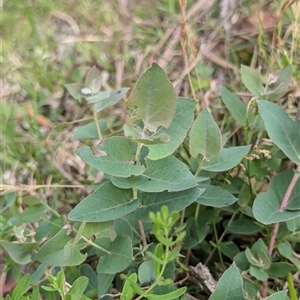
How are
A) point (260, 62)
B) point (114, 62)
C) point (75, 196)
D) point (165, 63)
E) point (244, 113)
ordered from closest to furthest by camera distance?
point (244, 113), point (75, 196), point (260, 62), point (165, 63), point (114, 62)

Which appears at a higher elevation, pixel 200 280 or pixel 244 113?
pixel 244 113

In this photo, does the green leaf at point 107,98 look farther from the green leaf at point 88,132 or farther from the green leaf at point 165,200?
the green leaf at point 165,200

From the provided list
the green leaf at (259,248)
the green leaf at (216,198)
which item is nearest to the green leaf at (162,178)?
the green leaf at (216,198)

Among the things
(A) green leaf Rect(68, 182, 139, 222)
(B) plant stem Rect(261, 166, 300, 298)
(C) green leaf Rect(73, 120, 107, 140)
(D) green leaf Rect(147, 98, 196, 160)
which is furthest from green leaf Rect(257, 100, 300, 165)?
(C) green leaf Rect(73, 120, 107, 140)

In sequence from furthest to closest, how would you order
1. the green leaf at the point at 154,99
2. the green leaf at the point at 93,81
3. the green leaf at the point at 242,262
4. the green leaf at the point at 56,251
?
the green leaf at the point at 93,81 < the green leaf at the point at 242,262 < the green leaf at the point at 56,251 < the green leaf at the point at 154,99

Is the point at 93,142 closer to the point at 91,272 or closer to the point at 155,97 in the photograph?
the point at 91,272

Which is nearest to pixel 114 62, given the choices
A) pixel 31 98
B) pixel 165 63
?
pixel 165 63
